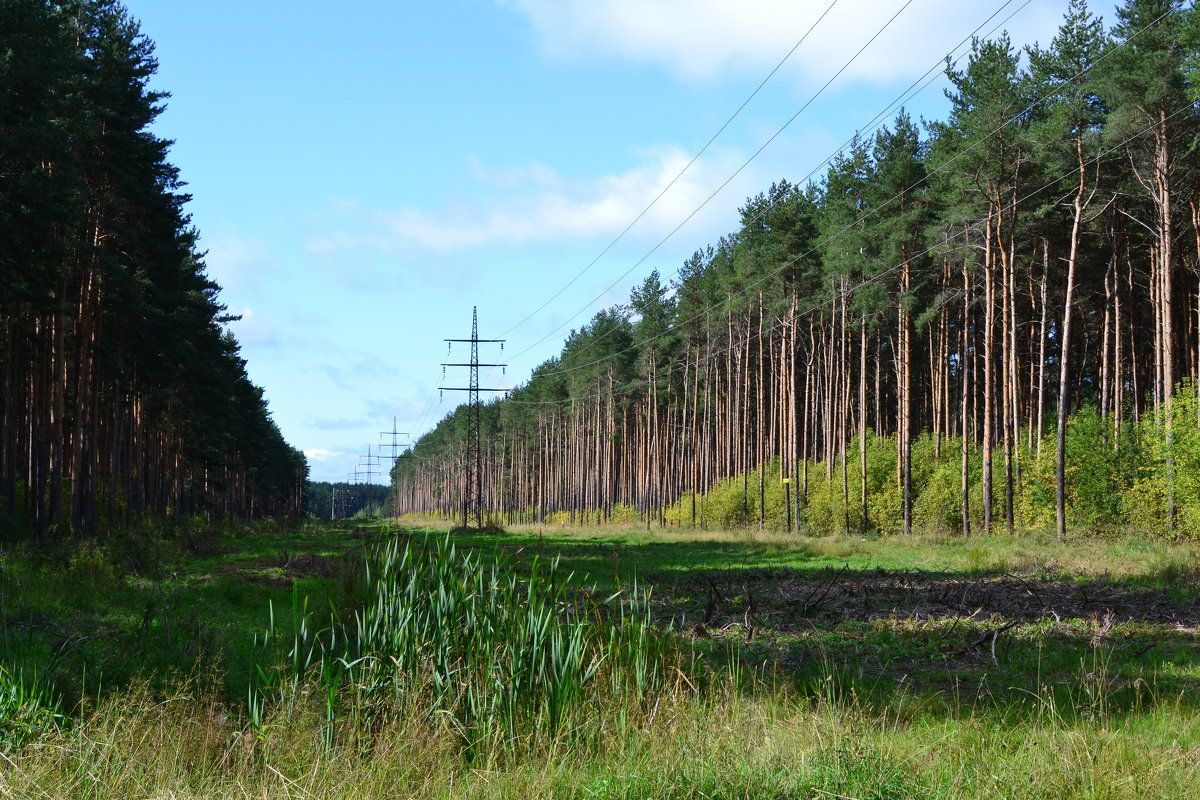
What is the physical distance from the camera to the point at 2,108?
18578 millimetres

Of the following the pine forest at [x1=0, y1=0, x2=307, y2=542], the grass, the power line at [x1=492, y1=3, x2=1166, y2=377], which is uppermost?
the power line at [x1=492, y1=3, x2=1166, y2=377]

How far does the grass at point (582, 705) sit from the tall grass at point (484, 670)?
0.03m

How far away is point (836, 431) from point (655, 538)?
63.9 ft

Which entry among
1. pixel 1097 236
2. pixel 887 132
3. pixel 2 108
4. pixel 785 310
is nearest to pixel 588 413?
pixel 785 310

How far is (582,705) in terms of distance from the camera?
24.2 ft

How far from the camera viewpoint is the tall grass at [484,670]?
7105 millimetres

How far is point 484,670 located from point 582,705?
→ 851 millimetres

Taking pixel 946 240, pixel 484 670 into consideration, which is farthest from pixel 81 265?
pixel 946 240

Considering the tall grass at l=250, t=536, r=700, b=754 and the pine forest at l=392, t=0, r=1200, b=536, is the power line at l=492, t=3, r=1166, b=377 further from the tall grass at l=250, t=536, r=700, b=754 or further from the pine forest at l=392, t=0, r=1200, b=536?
the tall grass at l=250, t=536, r=700, b=754

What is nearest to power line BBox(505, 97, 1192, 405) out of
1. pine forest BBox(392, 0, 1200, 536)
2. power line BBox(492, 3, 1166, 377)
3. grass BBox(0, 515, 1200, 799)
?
pine forest BBox(392, 0, 1200, 536)

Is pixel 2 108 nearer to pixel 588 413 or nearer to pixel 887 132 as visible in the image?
pixel 887 132

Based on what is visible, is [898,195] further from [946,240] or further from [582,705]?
[582,705]

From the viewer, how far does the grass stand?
19.0 feet

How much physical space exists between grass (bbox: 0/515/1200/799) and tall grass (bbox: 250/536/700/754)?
0.03 metres
